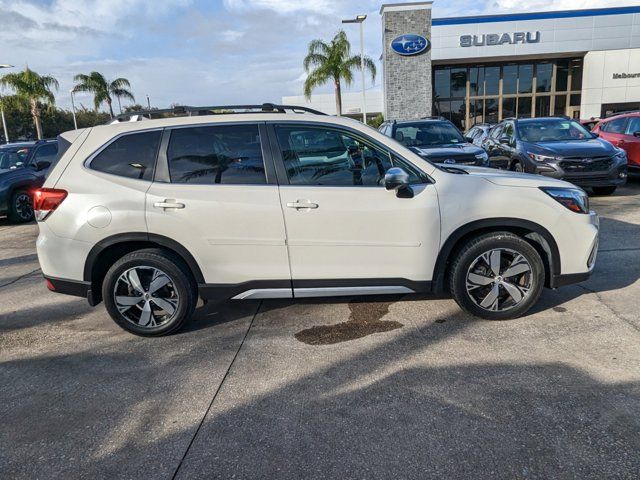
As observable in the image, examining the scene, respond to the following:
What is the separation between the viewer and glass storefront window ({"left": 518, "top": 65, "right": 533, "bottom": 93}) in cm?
3014

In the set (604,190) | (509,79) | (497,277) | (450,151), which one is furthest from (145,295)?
(509,79)

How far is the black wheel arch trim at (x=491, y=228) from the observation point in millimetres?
3900

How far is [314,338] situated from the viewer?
395 cm

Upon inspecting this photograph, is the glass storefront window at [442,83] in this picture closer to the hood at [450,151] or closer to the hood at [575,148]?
the hood at [575,148]

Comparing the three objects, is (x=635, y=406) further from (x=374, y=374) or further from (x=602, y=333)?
(x=374, y=374)

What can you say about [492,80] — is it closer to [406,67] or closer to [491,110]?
[491,110]

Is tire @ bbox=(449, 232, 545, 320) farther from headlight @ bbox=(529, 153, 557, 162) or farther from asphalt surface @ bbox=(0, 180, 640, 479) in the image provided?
headlight @ bbox=(529, 153, 557, 162)

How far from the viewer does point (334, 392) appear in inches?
123

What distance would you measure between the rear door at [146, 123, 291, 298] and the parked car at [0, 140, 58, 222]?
7985 millimetres

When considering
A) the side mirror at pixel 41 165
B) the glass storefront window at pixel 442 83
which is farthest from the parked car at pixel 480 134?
the glass storefront window at pixel 442 83

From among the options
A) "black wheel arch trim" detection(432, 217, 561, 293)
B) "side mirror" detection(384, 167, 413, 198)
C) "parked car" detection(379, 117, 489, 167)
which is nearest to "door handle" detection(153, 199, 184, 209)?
"side mirror" detection(384, 167, 413, 198)

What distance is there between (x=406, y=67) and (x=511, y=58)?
6561 millimetres

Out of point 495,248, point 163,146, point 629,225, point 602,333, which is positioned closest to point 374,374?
point 495,248

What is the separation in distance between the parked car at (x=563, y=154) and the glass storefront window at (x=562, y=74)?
75.6 feet
